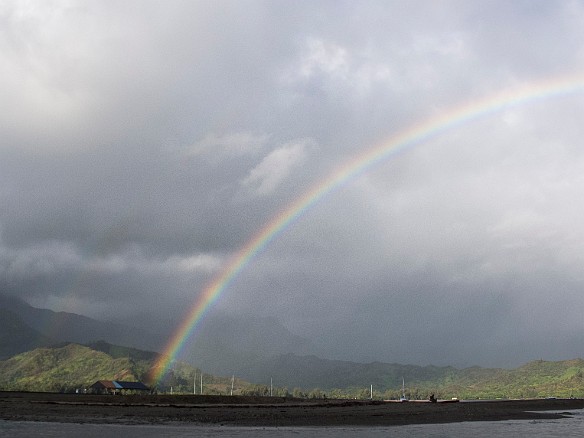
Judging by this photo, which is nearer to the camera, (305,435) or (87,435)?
(87,435)

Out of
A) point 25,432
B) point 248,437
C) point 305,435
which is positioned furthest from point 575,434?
point 25,432

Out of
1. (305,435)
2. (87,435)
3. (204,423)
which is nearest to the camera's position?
(87,435)

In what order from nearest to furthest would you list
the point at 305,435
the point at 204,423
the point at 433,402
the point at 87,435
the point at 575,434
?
1. the point at 87,435
2. the point at 305,435
3. the point at 575,434
4. the point at 204,423
5. the point at 433,402

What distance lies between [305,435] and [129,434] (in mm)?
16552

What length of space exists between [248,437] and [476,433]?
24829 millimetres

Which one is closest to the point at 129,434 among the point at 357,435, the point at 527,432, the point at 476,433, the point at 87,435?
the point at 87,435

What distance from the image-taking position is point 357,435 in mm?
55250

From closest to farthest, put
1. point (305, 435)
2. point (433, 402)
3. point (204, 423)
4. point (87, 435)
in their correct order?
point (87, 435) → point (305, 435) → point (204, 423) → point (433, 402)

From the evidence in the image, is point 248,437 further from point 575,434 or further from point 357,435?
point 575,434

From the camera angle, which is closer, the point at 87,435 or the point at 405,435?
the point at 87,435

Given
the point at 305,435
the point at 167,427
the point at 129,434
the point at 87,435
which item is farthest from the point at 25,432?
the point at 305,435

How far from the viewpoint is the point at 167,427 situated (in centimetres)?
6172

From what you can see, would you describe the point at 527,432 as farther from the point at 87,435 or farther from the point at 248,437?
the point at 87,435

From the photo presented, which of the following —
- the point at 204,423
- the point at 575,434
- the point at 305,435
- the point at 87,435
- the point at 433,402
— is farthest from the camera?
the point at 433,402
